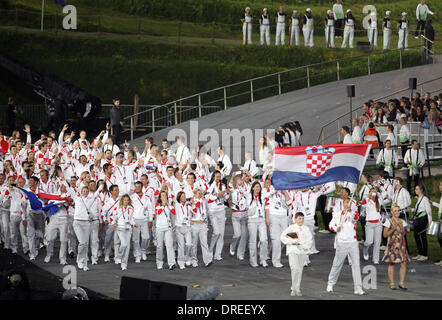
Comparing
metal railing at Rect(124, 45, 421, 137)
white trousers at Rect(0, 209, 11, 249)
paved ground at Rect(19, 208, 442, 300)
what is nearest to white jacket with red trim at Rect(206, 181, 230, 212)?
paved ground at Rect(19, 208, 442, 300)

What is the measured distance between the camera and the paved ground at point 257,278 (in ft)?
52.3

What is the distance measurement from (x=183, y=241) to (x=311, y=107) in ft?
56.5

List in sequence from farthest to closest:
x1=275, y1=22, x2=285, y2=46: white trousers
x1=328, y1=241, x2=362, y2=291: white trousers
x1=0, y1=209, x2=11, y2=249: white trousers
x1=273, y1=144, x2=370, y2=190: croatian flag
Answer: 1. x1=275, y1=22, x2=285, y2=46: white trousers
2. x1=0, y1=209, x2=11, y2=249: white trousers
3. x1=273, y1=144, x2=370, y2=190: croatian flag
4. x1=328, y1=241, x2=362, y2=291: white trousers

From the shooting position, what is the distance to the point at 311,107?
3462cm

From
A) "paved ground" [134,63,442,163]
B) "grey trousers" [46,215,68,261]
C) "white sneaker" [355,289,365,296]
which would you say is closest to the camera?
"white sneaker" [355,289,365,296]

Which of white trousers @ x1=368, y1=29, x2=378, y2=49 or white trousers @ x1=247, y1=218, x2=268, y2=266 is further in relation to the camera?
white trousers @ x1=368, y1=29, x2=378, y2=49

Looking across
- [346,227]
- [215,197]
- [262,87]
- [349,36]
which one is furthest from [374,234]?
[349,36]

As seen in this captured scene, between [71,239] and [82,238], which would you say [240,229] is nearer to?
[82,238]

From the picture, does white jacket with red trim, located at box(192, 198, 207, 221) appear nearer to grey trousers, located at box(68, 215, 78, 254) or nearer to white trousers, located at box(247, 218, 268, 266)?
white trousers, located at box(247, 218, 268, 266)

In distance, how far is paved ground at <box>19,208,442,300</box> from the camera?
15953mm

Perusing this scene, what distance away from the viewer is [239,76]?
135ft

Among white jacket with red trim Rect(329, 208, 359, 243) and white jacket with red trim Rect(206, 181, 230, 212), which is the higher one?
white jacket with red trim Rect(206, 181, 230, 212)

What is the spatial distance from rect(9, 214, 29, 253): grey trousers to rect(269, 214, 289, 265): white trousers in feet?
18.8
